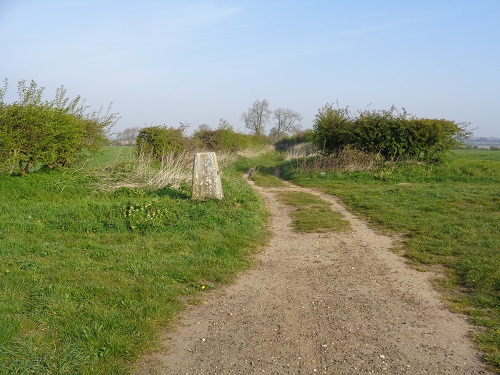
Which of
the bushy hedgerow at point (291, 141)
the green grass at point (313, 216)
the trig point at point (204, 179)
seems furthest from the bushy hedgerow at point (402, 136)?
the bushy hedgerow at point (291, 141)

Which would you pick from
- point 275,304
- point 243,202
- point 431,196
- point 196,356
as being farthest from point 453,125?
point 196,356

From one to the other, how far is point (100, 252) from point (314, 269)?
11.2ft

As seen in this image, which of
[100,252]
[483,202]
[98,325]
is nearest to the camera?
[98,325]

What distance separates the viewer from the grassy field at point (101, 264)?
13.7 ft

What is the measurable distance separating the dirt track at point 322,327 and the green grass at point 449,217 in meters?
0.38

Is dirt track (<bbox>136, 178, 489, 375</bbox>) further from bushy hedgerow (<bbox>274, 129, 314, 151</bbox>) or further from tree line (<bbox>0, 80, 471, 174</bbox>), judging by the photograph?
bushy hedgerow (<bbox>274, 129, 314, 151</bbox>)

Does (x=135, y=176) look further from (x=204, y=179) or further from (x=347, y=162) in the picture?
(x=347, y=162)

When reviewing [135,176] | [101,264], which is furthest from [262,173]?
[101,264]

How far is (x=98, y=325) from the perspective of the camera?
4512 mm

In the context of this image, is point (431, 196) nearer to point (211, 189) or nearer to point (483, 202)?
point (483, 202)

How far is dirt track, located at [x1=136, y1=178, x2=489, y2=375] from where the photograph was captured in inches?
157

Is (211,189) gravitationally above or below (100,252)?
above

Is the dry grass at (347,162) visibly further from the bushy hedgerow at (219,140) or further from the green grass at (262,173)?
the bushy hedgerow at (219,140)

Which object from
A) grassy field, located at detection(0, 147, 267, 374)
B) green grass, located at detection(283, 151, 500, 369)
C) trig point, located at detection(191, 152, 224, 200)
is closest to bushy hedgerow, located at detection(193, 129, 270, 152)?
green grass, located at detection(283, 151, 500, 369)
